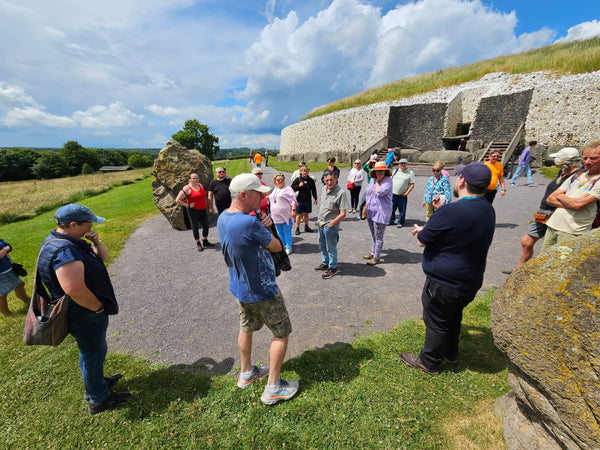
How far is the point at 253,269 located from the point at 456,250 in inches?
78.3

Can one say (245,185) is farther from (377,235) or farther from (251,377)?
(377,235)

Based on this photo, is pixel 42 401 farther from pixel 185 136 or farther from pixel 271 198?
pixel 185 136

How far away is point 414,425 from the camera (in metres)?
2.31

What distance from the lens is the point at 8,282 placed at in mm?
4129

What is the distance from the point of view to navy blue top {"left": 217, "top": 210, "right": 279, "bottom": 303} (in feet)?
7.48

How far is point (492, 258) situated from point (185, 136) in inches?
2770

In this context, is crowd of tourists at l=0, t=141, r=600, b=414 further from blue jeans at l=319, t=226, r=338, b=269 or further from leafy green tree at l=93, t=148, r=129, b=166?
leafy green tree at l=93, t=148, r=129, b=166

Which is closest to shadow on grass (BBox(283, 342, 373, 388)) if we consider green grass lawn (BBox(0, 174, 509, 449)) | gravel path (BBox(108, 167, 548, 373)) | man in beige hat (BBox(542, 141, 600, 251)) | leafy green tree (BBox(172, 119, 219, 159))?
green grass lawn (BBox(0, 174, 509, 449))

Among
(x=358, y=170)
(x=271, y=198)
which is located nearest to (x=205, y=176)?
(x=271, y=198)

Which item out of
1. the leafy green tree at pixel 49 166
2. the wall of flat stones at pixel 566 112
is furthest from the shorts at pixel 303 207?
the leafy green tree at pixel 49 166

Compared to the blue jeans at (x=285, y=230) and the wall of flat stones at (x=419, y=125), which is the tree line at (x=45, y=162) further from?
the blue jeans at (x=285, y=230)

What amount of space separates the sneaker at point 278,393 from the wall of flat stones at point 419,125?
26548 mm

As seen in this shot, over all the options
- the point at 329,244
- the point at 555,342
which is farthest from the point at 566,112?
the point at 555,342

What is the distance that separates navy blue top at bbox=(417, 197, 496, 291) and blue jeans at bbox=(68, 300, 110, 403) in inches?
136
